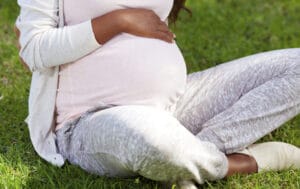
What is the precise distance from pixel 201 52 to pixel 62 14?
1.65 metres

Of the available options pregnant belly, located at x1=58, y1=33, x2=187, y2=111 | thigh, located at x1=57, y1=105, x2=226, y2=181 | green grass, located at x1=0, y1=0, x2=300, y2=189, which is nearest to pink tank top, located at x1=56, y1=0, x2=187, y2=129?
pregnant belly, located at x1=58, y1=33, x2=187, y2=111

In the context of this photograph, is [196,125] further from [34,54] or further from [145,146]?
[34,54]

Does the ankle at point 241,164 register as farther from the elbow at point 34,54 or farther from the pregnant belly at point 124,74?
the elbow at point 34,54

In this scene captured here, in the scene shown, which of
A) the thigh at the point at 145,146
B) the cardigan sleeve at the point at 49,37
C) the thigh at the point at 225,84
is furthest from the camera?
the thigh at the point at 225,84

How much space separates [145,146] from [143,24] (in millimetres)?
566

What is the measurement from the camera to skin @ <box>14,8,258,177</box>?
8.52 feet

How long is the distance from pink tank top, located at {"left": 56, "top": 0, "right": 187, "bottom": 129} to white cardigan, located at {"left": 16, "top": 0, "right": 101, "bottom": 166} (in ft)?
0.13

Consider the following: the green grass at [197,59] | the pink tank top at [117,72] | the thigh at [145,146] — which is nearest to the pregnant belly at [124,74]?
the pink tank top at [117,72]

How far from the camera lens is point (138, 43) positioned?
8.62ft

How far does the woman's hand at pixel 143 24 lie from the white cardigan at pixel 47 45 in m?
0.14

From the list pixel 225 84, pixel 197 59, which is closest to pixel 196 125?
pixel 225 84

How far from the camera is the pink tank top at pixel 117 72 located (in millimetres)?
2592

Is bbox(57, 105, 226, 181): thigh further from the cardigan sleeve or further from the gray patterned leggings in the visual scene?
the cardigan sleeve

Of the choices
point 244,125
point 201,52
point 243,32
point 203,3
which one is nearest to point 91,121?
point 244,125
